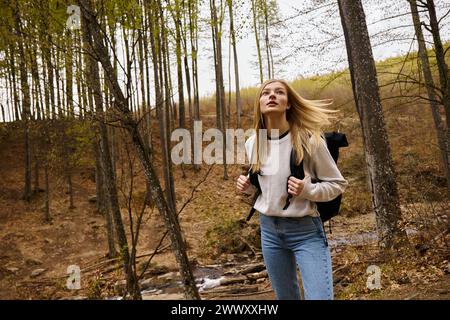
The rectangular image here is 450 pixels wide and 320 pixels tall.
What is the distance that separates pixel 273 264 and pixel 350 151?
1613cm

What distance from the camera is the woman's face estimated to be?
2.06 m

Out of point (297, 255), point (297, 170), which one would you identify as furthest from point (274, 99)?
point (297, 255)

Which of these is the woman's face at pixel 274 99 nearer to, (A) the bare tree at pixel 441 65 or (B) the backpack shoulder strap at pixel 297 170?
(B) the backpack shoulder strap at pixel 297 170

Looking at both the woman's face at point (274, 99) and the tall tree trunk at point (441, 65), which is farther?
the tall tree trunk at point (441, 65)

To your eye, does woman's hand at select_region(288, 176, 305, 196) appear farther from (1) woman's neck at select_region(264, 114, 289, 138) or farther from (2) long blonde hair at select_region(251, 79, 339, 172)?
(1) woman's neck at select_region(264, 114, 289, 138)

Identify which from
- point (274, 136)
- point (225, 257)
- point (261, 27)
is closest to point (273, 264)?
point (274, 136)

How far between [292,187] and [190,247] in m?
8.71

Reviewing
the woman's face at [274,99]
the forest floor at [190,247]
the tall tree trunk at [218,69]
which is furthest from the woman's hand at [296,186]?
the tall tree trunk at [218,69]

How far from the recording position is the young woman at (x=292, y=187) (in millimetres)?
1876

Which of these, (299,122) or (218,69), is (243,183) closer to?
(299,122)

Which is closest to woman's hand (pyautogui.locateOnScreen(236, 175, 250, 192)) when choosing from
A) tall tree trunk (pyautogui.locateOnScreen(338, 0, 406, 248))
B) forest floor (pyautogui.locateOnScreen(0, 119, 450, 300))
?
forest floor (pyautogui.locateOnScreen(0, 119, 450, 300))

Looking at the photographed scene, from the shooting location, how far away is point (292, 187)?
1.83 meters

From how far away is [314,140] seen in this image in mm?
1936

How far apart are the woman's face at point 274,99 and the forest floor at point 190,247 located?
56.8 inches
